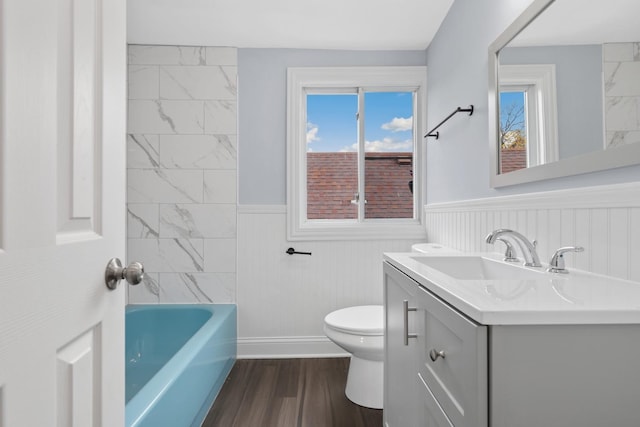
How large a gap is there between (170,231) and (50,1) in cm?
211

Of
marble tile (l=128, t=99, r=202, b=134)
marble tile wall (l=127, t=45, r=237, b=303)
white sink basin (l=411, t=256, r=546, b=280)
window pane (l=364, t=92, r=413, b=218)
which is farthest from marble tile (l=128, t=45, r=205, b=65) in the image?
white sink basin (l=411, t=256, r=546, b=280)

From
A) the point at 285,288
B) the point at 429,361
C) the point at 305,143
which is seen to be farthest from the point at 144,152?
the point at 429,361

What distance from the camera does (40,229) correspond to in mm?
511

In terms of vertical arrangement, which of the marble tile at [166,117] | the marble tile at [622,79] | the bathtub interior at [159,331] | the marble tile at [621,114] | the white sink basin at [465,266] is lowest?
the bathtub interior at [159,331]

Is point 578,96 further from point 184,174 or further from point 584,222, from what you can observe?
point 184,174

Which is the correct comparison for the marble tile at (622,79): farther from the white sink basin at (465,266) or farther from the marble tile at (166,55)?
the marble tile at (166,55)

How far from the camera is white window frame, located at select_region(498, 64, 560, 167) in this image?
3.75 feet

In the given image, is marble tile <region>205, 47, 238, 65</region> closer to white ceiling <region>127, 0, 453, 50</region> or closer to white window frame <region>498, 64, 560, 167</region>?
white ceiling <region>127, 0, 453, 50</region>

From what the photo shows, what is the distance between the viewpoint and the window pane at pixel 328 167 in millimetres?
2637

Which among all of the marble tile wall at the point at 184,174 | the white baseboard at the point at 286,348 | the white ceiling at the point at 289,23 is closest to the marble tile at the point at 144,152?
the marble tile wall at the point at 184,174

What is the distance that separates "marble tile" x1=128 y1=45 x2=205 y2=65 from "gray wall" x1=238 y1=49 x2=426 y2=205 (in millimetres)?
307

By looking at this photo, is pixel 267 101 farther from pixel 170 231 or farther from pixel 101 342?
pixel 101 342

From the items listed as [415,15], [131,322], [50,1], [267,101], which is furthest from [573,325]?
[131,322]

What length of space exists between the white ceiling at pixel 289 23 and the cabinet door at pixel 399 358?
61.7 inches
